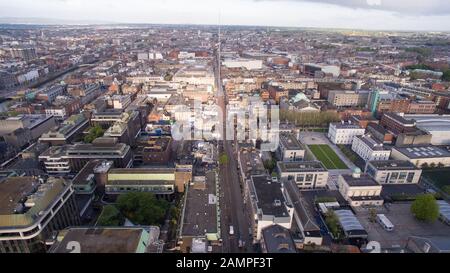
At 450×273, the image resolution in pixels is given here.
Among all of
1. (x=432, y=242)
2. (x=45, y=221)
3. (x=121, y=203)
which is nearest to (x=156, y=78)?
(x=121, y=203)

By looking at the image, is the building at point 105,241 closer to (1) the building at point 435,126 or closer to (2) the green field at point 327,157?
(2) the green field at point 327,157

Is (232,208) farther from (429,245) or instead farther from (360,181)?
(429,245)

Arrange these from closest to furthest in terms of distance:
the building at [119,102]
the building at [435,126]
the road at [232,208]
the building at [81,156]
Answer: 1. the road at [232,208]
2. the building at [81,156]
3. the building at [435,126]
4. the building at [119,102]

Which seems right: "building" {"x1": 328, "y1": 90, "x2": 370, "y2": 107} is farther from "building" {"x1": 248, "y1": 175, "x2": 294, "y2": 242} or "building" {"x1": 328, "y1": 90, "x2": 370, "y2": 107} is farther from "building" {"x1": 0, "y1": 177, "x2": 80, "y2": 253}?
"building" {"x1": 0, "y1": 177, "x2": 80, "y2": 253}

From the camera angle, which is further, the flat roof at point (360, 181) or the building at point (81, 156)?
the building at point (81, 156)

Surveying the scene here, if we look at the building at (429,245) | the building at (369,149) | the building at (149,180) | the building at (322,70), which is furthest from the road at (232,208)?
the building at (322,70)

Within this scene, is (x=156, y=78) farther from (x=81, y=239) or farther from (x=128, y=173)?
(x=81, y=239)

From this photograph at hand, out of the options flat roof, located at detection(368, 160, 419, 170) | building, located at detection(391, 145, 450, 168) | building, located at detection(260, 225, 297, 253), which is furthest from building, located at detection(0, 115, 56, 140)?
building, located at detection(391, 145, 450, 168)
